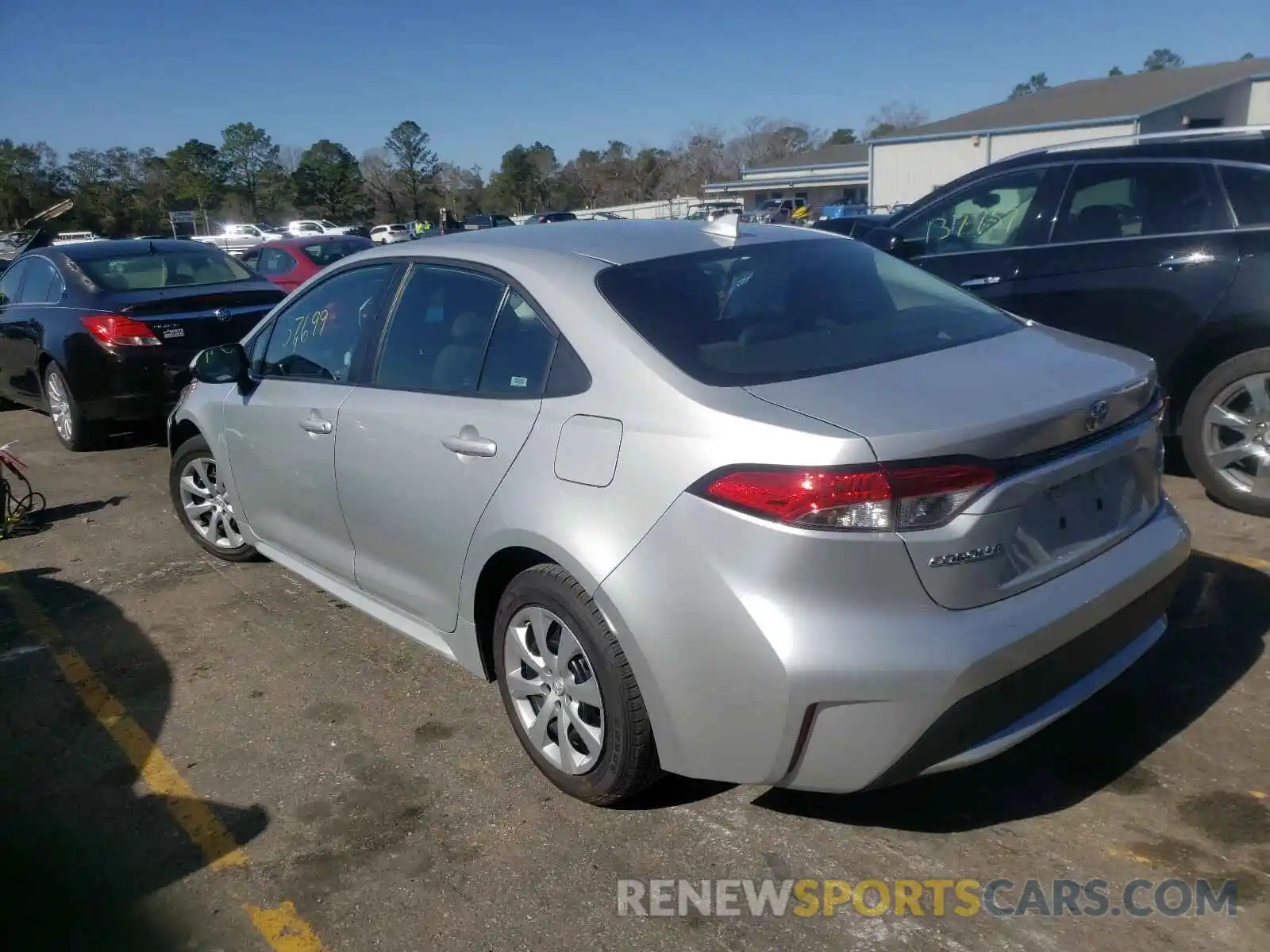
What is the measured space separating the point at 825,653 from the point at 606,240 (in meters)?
1.71

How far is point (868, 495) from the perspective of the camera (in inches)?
92.4

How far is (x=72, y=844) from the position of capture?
120 inches

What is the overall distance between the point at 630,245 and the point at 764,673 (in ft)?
5.26

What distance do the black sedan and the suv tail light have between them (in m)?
6.24

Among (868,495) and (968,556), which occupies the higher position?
(868,495)

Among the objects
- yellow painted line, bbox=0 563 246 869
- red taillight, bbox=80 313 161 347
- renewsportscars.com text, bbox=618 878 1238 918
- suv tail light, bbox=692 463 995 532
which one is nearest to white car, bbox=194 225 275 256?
red taillight, bbox=80 313 161 347

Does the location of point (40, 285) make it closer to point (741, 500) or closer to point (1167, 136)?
point (741, 500)

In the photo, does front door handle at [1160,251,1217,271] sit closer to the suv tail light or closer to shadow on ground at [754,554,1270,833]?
shadow on ground at [754,554,1270,833]

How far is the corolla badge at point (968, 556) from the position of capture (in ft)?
7.80

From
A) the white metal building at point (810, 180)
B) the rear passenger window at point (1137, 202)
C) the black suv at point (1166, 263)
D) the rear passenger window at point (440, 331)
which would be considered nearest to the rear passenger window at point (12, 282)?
the rear passenger window at point (440, 331)

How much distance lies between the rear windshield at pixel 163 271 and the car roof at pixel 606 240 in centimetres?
486

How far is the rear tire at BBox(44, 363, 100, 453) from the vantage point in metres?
7.74

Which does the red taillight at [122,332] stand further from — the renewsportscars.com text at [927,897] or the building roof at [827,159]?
the building roof at [827,159]

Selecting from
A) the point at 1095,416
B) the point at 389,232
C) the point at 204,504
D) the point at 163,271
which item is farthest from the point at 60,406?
the point at 389,232
